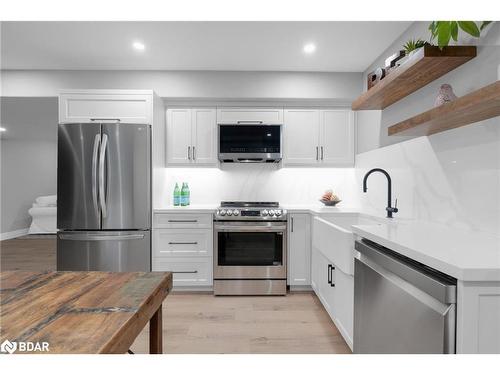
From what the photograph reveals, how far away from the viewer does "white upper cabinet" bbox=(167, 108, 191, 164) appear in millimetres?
3609

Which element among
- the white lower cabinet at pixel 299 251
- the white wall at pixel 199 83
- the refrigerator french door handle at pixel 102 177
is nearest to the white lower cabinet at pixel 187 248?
the refrigerator french door handle at pixel 102 177

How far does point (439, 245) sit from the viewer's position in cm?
131

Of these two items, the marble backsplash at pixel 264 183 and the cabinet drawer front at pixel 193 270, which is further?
the marble backsplash at pixel 264 183

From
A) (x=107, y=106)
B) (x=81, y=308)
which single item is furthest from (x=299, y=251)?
(x=81, y=308)

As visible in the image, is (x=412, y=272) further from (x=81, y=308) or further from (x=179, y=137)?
(x=179, y=137)

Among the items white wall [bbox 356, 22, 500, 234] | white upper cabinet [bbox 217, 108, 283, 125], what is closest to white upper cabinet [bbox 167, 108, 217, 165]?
white upper cabinet [bbox 217, 108, 283, 125]

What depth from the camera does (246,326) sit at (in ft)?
8.25

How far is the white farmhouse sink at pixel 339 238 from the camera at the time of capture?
196cm

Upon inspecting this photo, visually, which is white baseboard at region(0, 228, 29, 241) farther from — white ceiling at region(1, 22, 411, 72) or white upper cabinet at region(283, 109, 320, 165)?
white upper cabinet at region(283, 109, 320, 165)

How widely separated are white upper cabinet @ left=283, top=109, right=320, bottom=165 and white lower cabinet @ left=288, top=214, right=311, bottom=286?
75cm

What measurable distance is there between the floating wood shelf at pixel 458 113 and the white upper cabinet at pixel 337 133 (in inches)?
60.4

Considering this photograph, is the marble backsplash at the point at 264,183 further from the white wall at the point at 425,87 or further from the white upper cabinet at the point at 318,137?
the white wall at the point at 425,87

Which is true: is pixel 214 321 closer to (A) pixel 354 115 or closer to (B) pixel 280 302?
(B) pixel 280 302

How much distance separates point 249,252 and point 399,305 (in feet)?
6.79
